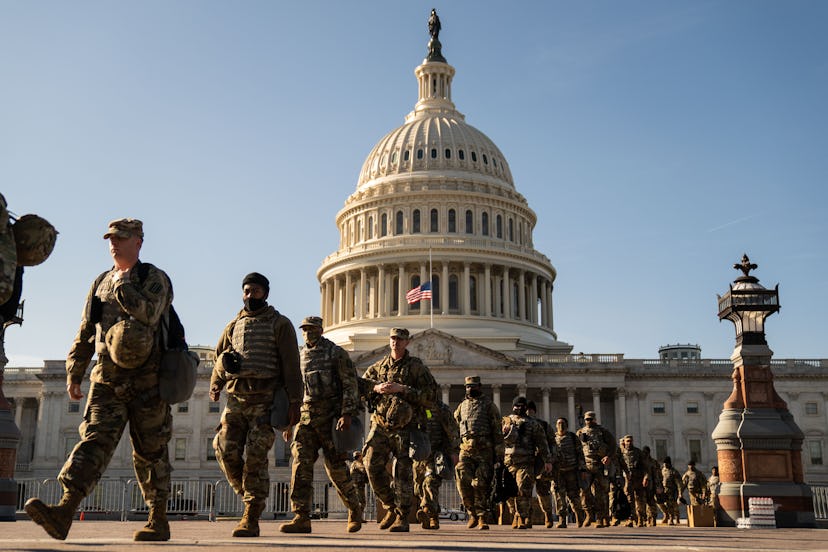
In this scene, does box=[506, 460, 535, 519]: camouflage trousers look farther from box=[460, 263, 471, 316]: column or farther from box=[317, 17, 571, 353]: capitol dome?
box=[460, 263, 471, 316]: column

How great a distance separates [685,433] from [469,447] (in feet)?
206

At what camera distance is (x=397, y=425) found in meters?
13.9

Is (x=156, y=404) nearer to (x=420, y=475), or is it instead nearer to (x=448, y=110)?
(x=420, y=475)

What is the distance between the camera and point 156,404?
8922 millimetres

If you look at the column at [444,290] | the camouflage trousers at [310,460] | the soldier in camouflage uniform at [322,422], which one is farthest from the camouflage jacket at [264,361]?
the column at [444,290]

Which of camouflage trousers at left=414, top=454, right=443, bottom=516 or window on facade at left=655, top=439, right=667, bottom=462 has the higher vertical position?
window on facade at left=655, top=439, right=667, bottom=462

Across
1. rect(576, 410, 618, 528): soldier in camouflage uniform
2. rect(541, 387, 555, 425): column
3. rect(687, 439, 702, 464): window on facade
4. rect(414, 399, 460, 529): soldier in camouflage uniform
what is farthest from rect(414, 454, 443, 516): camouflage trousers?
rect(687, 439, 702, 464): window on facade

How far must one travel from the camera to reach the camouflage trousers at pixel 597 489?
74.3ft

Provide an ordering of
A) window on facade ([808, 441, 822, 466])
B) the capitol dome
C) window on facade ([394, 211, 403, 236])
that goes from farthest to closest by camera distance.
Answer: window on facade ([394, 211, 403, 236])
the capitol dome
window on facade ([808, 441, 822, 466])

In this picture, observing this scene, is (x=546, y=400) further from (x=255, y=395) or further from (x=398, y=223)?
(x=255, y=395)

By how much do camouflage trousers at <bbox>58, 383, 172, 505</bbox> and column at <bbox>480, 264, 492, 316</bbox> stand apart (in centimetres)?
7773

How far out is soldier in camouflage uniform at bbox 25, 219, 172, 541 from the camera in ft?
28.4

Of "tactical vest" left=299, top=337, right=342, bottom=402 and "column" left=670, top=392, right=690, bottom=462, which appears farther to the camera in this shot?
"column" left=670, top=392, right=690, bottom=462

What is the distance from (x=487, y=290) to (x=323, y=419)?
249 ft
